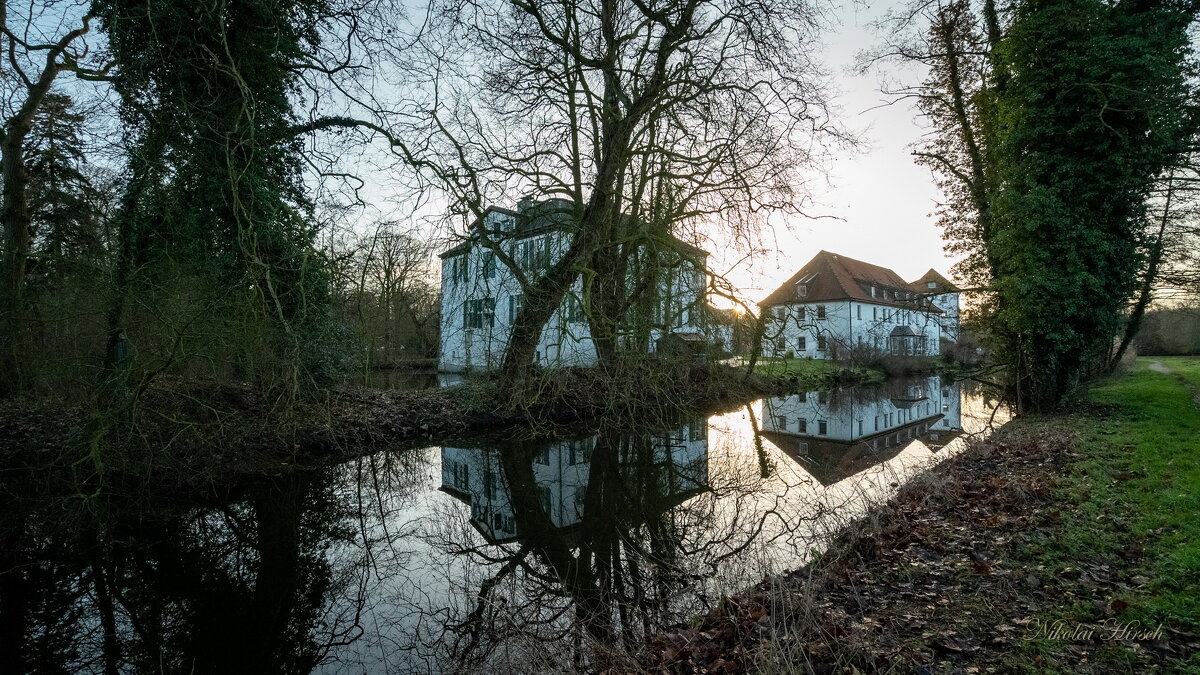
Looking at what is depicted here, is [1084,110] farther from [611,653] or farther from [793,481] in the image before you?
[611,653]

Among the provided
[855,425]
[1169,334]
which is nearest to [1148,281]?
[855,425]

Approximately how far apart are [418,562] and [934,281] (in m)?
12.8

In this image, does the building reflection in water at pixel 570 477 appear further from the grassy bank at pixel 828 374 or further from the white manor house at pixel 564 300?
the grassy bank at pixel 828 374

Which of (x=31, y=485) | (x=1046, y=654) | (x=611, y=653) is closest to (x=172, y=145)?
(x=31, y=485)

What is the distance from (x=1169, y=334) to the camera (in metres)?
36.4

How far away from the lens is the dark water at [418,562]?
4.43 meters

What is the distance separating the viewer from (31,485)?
287 inches

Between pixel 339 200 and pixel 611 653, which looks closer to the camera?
pixel 611 653

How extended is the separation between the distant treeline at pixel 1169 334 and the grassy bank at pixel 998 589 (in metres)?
40.8

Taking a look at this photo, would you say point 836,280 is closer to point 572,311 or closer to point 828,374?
point 828,374

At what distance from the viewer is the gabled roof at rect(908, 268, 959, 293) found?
12868 mm

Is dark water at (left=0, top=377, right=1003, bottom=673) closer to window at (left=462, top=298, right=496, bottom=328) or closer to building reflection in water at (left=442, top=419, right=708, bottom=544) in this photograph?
building reflection in water at (left=442, top=419, right=708, bottom=544)

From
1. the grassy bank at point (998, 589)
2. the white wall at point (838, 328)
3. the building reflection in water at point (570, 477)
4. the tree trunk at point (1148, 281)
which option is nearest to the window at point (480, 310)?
the building reflection in water at point (570, 477)

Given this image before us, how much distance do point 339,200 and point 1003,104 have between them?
13.5m
